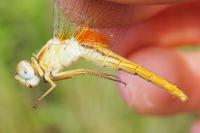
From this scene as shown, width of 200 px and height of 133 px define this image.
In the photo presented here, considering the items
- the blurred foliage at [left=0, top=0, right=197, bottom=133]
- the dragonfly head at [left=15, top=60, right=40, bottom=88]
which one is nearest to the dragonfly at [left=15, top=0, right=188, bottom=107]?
the dragonfly head at [left=15, top=60, right=40, bottom=88]

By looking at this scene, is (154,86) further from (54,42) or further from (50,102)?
(50,102)

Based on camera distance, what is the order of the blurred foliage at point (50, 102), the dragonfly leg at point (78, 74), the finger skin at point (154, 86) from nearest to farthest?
the dragonfly leg at point (78, 74) < the finger skin at point (154, 86) < the blurred foliage at point (50, 102)

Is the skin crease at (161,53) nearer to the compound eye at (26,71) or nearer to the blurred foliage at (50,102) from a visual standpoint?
the compound eye at (26,71)

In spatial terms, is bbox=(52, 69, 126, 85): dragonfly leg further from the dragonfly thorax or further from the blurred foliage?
the blurred foliage

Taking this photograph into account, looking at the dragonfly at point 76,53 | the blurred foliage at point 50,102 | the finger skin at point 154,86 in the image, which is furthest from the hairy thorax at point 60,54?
the blurred foliage at point 50,102

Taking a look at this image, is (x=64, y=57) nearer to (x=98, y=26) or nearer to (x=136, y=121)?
(x=98, y=26)

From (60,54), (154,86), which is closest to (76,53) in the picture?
(60,54)
